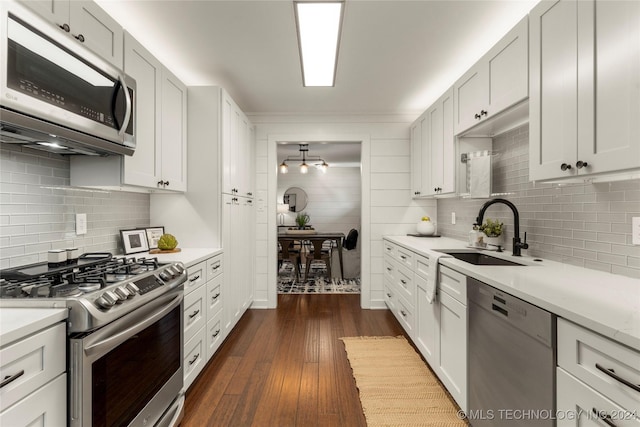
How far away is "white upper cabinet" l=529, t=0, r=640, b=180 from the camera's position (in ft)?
3.45

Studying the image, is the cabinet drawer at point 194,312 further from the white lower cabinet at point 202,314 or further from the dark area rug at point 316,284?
the dark area rug at point 316,284

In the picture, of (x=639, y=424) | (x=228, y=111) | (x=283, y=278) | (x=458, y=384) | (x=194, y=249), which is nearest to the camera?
(x=639, y=424)

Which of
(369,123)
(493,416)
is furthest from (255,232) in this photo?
(493,416)

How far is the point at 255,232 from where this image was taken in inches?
144

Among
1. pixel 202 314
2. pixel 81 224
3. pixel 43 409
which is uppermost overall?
pixel 81 224

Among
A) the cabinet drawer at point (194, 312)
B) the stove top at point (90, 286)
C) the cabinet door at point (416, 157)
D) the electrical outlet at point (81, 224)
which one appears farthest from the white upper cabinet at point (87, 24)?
the cabinet door at point (416, 157)

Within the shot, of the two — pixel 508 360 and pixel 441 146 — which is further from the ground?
pixel 441 146

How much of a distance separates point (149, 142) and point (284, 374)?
1927mm

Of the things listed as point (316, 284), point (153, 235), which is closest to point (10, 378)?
point (153, 235)

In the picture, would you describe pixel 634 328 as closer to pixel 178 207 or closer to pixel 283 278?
pixel 178 207

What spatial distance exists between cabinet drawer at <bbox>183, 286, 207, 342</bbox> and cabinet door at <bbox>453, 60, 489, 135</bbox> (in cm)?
236

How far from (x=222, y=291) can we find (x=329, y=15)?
2263mm

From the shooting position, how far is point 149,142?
191cm

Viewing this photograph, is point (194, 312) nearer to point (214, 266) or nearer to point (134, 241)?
point (214, 266)
